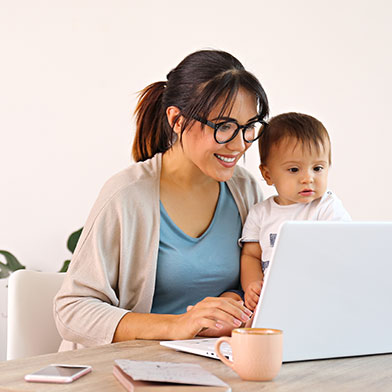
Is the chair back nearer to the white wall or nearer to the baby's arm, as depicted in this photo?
the baby's arm

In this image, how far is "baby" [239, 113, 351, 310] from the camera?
1.63 meters

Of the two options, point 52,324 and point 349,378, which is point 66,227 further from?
point 349,378

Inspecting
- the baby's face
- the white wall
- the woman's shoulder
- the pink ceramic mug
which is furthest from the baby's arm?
the white wall

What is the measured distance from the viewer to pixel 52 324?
168cm

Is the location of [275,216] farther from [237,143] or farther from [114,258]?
[114,258]

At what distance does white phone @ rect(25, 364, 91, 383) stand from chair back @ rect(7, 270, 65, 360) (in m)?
0.72

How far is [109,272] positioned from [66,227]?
1614 mm

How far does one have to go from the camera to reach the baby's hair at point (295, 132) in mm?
1633

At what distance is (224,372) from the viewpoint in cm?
95

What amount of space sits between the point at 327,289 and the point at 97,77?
2.39 m

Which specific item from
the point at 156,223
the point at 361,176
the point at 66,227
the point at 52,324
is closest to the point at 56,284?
the point at 52,324

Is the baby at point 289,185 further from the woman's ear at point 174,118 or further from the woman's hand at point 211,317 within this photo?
the woman's hand at point 211,317

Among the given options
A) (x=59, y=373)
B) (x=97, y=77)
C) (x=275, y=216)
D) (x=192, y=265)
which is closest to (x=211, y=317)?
(x=59, y=373)

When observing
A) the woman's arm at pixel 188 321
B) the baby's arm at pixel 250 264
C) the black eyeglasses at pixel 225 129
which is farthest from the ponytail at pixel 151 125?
the woman's arm at pixel 188 321
